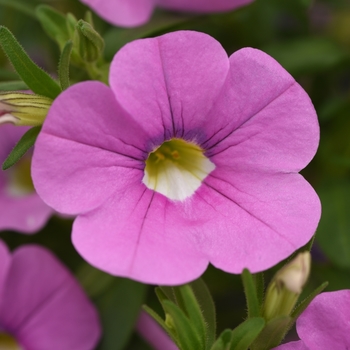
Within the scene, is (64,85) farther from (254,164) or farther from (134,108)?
(254,164)

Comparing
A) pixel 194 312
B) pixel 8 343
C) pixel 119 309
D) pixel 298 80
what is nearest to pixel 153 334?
pixel 119 309

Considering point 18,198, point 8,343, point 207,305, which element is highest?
point 207,305

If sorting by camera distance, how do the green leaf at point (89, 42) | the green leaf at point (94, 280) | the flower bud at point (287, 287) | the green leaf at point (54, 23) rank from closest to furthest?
the flower bud at point (287, 287) → the green leaf at point (89, 42) → the green leaf at point (54, 23) → the green leaf at point (94, 280)

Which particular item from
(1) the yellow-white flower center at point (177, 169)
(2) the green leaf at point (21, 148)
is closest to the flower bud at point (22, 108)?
(2) the green leaf at point (21, 148)

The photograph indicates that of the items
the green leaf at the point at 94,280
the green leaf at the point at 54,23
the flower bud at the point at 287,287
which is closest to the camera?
the flower bud at the point at 287,287

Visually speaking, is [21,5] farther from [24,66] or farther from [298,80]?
[298,80]

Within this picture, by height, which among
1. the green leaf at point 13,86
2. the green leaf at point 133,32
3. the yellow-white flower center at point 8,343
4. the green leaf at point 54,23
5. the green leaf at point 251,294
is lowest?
the yellow-white flower center at point 8,343

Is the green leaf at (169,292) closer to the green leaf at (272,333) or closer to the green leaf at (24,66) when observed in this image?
the green leaf at (272,333)

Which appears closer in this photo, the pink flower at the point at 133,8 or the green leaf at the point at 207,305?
the green leaf at the point at 207,305
